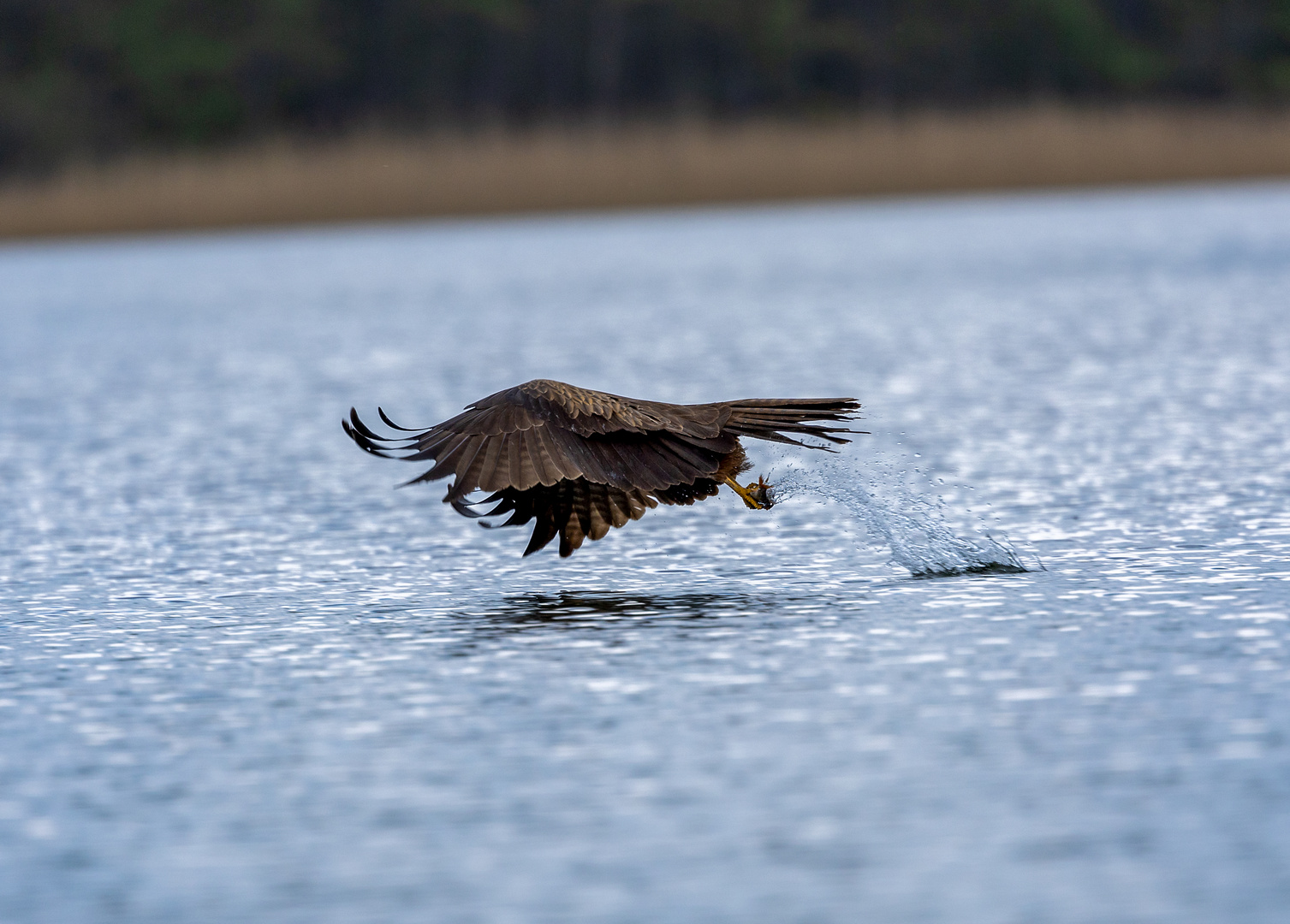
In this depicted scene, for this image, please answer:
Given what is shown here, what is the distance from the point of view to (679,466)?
6672 millimetres

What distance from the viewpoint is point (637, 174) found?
3100 centimetres

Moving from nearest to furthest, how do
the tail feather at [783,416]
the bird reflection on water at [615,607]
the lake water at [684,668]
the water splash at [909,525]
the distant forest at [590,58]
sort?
the lake water at [684,668] < the bird reflection on water at [615,607] < the tail feather at [783,416] < the water splash at [909,525] < the distant forest at [590,58]

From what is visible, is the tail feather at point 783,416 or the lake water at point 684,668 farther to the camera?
the tail feather at point 783,416

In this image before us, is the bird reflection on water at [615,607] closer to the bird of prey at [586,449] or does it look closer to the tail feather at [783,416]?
the bird of prey at [586,449]

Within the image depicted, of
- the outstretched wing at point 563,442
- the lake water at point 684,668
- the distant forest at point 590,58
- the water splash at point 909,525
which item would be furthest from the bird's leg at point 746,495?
the distant forest at point 590,58

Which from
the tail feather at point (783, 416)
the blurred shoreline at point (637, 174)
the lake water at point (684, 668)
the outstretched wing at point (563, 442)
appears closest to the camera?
the lake water at point (684, 668)

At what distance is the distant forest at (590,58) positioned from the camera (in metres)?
48.8

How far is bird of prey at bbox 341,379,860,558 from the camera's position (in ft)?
20.8

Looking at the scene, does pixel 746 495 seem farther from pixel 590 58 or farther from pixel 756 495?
pixel 590 58

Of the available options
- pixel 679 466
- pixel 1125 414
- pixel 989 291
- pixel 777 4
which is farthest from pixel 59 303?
pixel 777 4

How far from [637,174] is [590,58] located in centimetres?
2186

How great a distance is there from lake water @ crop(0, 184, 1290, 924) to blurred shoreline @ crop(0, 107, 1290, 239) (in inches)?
646

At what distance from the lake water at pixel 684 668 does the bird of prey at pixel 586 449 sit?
→ 346 mm

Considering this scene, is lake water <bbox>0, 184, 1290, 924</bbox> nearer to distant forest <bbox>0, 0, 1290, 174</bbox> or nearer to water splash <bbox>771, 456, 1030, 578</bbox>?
water splash <bbox>771, 456, 1030, 578</bbox>
